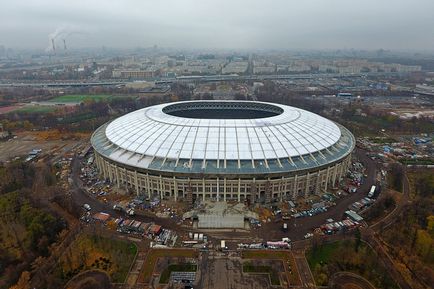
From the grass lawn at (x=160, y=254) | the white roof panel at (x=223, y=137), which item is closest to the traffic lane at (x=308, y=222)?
the white roof panel at (x=223, y=137)

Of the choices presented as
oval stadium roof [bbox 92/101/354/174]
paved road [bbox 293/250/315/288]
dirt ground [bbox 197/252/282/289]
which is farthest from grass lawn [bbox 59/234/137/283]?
paved road [bbox 293/250/315/288]

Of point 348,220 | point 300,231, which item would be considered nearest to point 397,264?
point 348,220

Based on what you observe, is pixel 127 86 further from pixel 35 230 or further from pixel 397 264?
pixel 397 264

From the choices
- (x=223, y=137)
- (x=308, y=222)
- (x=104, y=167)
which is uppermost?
(x=223, y=137)

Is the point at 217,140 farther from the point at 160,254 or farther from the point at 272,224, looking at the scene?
the point at 160,254

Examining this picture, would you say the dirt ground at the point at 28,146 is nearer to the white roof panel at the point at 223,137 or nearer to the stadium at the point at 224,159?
the white roof panel at the point at 223,137

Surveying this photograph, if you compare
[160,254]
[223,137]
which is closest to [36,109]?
[223,137]

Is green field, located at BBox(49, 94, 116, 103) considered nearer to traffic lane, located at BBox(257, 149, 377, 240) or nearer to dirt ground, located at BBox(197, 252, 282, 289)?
traffic lane, located at BBox(257, 149, 377, 240)
